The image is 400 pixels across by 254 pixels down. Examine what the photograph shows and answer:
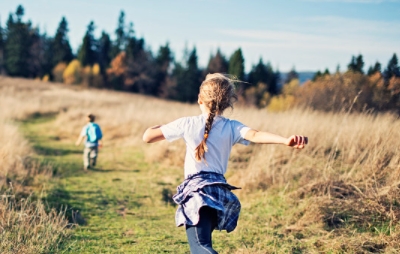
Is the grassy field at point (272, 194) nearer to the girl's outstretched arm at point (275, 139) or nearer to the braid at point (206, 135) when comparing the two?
the braid at point (206, 135)

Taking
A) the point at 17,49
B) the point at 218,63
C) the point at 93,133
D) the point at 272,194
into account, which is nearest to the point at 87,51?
the point at 17,49

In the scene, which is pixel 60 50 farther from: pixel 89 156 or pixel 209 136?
pixel 209 136

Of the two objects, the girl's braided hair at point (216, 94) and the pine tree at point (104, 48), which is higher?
the pine tree at point (104, 48)

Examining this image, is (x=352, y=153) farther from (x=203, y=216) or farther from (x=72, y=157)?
(x=72, y=157)

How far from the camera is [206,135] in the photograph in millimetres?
2709

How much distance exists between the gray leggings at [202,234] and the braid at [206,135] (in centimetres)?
36

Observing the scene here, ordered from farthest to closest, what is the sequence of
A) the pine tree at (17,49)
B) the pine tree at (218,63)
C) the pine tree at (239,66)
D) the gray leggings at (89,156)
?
the pine tree at (17,49) < the pine tree at (218,63) < the pine tree at (239,66) < the gray leggings at (89,156)

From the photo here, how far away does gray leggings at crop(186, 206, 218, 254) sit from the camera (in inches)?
100

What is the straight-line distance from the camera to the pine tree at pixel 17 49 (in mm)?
51750

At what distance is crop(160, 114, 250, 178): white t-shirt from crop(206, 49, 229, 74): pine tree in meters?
47.5

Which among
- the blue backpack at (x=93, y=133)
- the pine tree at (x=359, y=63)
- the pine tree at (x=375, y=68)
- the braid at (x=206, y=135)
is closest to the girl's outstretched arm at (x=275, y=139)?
the braid at (x=206, y=135)

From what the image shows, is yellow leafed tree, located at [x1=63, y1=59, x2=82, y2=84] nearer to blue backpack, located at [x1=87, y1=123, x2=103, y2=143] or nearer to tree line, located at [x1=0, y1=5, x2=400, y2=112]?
tree line, located at [x1=0, y1=5, x2=400, y2=112]

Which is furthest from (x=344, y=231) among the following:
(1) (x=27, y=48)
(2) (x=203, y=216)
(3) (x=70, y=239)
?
(1) (x=27, y=48)

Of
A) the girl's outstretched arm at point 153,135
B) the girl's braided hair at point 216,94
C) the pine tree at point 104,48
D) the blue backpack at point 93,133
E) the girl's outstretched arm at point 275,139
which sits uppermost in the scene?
the pine tree at point 104,48
